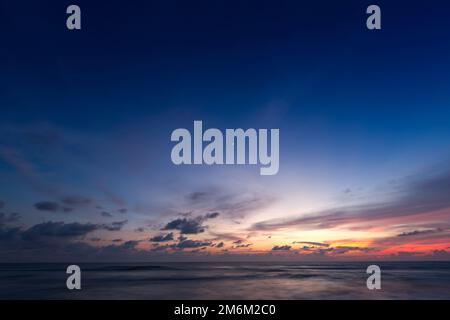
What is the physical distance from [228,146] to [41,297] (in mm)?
20949
